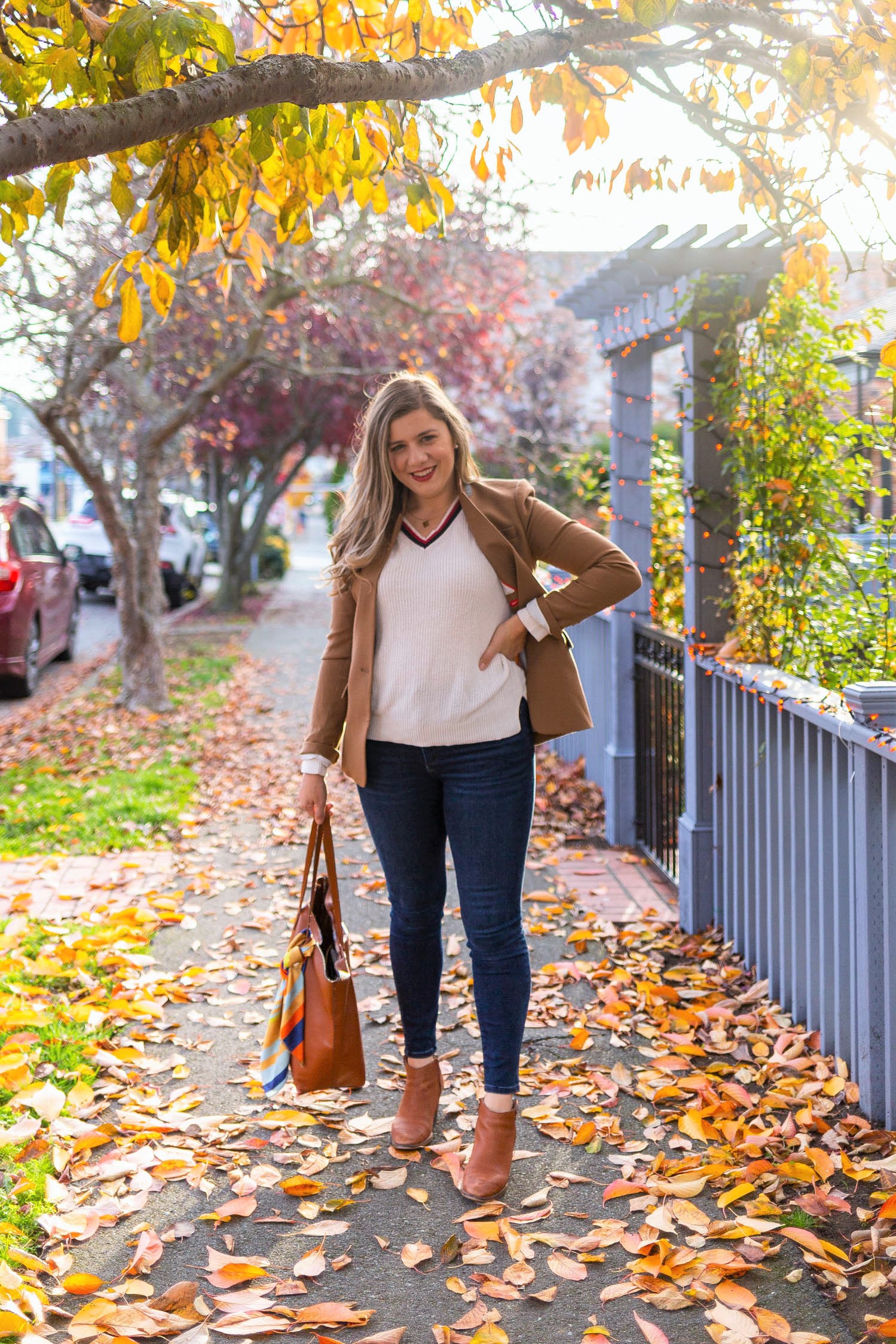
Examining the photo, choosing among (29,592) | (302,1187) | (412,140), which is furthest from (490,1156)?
(29,592)

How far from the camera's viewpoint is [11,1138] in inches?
140

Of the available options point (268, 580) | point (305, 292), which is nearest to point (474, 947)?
point (305, 292)

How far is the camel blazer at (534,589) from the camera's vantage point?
3.26 metres

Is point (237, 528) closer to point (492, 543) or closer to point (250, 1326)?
point (492, 543)

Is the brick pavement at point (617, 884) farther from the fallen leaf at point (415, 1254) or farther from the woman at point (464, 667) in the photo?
the fallen leaf at point (415, 1254)

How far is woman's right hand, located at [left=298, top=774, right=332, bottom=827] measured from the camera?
133 inches

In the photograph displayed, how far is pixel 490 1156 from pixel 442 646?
132 cm

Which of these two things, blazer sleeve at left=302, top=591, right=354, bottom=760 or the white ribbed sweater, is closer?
the white ribbed sweater

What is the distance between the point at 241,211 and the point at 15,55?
1210 millimetres

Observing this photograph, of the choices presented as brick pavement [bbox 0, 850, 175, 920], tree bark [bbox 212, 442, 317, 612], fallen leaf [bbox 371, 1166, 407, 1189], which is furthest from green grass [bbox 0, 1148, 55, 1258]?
tree bark [bbox 212, 442, 317, 612]

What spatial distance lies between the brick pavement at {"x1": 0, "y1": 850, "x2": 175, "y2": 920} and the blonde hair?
300 centimetres

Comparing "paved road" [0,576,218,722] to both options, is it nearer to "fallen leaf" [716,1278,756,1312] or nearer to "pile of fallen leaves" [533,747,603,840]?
"pile of fallen leaves" [533,747,603,840]

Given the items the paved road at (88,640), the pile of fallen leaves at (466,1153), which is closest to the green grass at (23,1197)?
the pile of fallen leaves at (466,1153)

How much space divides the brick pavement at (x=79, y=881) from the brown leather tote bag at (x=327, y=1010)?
2.59m
